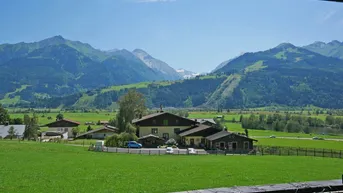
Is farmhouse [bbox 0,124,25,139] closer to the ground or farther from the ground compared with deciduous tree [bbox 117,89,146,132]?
closer to the ground

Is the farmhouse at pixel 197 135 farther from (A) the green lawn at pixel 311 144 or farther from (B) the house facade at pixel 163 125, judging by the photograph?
(A) the green lawn at pixel 311 144

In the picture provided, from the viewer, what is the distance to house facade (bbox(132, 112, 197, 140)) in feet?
268

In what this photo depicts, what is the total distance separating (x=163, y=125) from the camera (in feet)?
272

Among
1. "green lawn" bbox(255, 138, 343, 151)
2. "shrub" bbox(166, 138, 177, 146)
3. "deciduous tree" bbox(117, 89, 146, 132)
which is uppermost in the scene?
"deciduous tree" bbox(117, 89, 146, 132)

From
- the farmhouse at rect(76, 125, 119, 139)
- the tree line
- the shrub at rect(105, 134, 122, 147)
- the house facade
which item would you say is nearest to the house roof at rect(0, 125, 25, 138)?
the farmhouse at rect(76, 125, 119, 139)

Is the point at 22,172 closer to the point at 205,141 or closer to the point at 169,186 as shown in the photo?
the point at 169,186

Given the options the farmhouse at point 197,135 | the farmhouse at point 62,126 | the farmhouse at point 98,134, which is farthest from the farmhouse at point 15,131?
the farmhouse at point 197,135

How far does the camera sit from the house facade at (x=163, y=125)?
81.6 m

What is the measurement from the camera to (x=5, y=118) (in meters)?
107

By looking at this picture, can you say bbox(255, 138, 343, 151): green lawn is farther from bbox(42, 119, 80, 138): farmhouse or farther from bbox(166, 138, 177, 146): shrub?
bbox(42, 119, 80, 138): farmhouse

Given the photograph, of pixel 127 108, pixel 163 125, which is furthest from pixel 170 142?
pixel 127 108

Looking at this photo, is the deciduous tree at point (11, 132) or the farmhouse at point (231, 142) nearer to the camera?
the farmhouse at point (231, 142)

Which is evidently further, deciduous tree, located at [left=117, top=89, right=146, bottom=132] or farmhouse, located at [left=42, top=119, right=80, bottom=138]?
farmhouse, located at [left=42, top=119, right=80, bottom=138]

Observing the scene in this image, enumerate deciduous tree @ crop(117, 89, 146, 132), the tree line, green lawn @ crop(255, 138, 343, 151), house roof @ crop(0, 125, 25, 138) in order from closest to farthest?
1. green lawn @ crop(255, 138, 343, 151)
2. house roof @ crop(0, 125, 25, 138)
3. deciduous tree @ crop(117, 89, 146, 132)
4. the tree line
